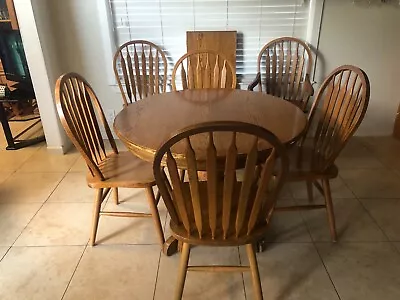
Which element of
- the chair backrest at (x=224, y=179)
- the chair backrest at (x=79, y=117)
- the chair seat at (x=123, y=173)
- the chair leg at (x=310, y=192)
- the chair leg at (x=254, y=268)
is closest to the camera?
the chair backrest at (x=224, y=179)

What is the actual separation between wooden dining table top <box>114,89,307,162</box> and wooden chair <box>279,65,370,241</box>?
0.21 metres

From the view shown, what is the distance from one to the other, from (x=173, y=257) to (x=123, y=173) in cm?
51

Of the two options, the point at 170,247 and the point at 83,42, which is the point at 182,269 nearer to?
the point at 170,247

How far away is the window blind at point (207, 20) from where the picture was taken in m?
2.70

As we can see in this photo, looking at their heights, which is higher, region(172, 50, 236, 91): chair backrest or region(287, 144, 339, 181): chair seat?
region(172, 50, 236, 91): chair backrest

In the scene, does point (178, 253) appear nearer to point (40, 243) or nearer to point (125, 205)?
point (125, 205)

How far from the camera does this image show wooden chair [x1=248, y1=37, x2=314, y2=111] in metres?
2.69

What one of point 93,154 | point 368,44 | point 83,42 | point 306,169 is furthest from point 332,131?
point 83,42

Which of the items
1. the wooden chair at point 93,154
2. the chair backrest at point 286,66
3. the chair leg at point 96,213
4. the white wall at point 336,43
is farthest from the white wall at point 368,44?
the chair leg at point 96,213

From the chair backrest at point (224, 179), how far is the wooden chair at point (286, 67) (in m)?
1.50

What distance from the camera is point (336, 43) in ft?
9.19

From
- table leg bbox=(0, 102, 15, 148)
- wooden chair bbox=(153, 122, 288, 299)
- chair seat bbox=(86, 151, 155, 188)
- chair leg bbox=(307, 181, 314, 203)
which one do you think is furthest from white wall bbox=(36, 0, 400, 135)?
wooden chair bbox=(153, 122, 288, 299)

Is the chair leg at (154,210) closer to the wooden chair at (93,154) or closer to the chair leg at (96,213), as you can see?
the wooden chair at (93,154)

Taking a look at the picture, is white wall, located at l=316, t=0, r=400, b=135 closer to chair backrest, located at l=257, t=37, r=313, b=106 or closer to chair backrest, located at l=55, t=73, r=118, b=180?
chair backrest, located at l=257, t=37, r=313, b=106
